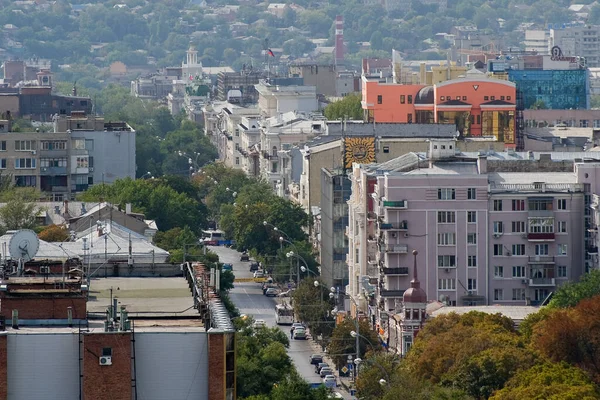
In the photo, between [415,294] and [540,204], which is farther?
[540,204]

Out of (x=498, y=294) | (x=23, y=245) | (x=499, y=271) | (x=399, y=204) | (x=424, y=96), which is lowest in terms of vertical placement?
(x=498, y=294)

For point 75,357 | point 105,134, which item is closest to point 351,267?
point 105,134

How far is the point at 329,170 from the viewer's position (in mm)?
108625

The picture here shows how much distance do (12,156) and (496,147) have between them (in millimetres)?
25863

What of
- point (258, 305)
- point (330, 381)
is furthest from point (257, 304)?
point (330, 381)

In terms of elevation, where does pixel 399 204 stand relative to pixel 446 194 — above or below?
below

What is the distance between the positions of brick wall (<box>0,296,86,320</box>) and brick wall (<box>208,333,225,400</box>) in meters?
3.26

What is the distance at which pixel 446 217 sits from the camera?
87.1 m

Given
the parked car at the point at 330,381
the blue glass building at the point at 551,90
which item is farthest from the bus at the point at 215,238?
the blue glass building at the point at 551,90

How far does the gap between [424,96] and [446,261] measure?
48.1 m

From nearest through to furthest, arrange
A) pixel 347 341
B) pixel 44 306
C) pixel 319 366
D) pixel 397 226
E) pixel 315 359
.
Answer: pixel 44 306, pixel 319 366, pixel 347 341, pixel 315 359, pixel 397 226

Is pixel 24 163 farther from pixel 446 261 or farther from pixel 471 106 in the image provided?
pixel 446 261

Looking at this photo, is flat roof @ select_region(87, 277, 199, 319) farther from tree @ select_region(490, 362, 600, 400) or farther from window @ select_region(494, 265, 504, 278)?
window @ select_region(494, 265, 504, 278)

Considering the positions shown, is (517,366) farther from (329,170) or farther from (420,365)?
(329,170)
